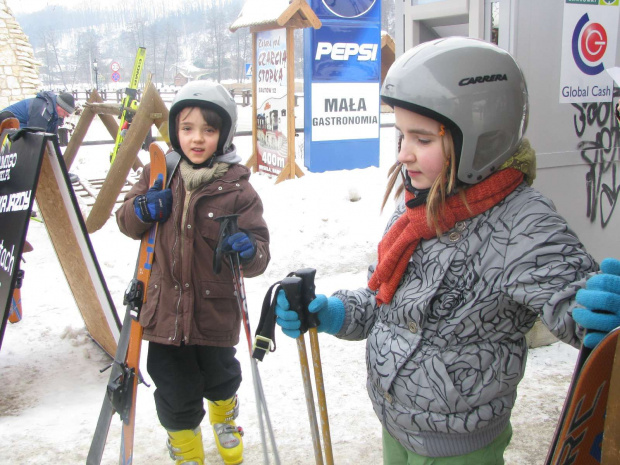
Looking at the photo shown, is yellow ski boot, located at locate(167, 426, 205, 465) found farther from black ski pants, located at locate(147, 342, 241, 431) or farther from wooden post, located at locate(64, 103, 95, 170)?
wooden post, located at locate(64, 103, 95, 170)

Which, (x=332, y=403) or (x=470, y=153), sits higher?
(x=470, y=153)

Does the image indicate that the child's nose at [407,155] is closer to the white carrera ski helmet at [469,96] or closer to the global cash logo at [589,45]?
the white carrera ski helmet at [469,96]

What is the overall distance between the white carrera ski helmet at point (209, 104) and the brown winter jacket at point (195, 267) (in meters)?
0.19

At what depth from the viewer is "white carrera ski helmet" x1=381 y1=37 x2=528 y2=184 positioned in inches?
65.2

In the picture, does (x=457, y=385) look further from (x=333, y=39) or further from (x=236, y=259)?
(x=333, y=39)

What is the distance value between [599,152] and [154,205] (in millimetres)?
3023

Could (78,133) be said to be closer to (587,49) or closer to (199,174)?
(199,174)

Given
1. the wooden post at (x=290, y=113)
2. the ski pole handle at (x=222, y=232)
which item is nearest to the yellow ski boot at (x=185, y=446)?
the ski pole handle at (x=222, y=232)

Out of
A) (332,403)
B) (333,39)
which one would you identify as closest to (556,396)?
(332,403)

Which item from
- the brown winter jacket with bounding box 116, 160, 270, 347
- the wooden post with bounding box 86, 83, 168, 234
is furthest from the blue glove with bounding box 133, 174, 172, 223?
the wooden post with bounding box 86, 83, 168, 234

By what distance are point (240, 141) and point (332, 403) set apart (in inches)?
608

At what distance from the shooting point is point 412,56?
5.68 ft

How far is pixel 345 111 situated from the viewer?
10469 mm

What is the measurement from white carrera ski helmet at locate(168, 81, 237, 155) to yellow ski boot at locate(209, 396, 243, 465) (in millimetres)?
1331
